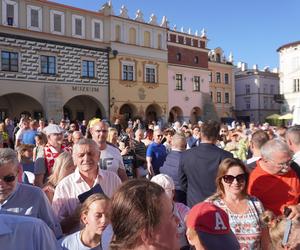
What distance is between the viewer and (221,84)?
139 feet

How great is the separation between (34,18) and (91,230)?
23632 millimetres

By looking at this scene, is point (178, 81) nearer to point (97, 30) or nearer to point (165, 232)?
point (97, 30)

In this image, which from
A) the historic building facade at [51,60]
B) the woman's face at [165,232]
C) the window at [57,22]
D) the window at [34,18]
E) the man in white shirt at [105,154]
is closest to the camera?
the woman's face at [165,232]

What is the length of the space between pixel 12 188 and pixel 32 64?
22319 mm

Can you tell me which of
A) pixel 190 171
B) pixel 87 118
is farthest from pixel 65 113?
pixel 190 171

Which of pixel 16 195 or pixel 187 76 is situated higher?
pixel 187 76

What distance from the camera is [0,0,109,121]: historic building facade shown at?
23.0 m

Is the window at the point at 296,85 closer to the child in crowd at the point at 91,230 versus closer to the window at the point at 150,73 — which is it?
the window at the point at 150,73

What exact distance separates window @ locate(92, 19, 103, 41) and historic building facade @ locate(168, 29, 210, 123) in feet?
25.3

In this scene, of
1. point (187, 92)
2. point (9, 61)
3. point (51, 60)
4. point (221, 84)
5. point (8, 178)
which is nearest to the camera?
point (8, 178)

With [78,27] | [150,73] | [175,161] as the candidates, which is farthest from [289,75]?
[175,161]

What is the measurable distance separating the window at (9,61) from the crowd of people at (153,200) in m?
18.6

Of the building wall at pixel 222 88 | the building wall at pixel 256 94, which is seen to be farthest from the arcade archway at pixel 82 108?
the building wall at pixel 256 94

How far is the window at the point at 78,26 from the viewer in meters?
26.0
